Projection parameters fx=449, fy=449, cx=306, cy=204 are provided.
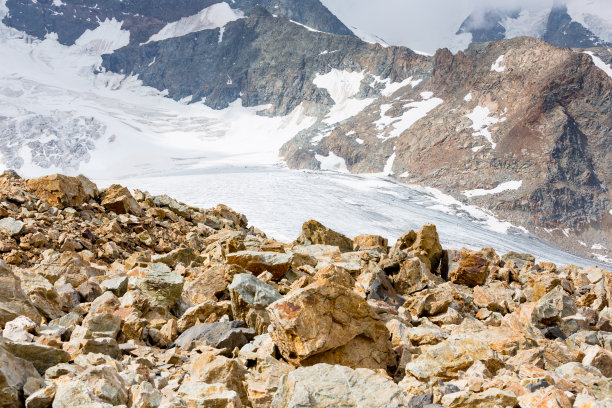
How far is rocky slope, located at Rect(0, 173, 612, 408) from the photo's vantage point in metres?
3.83

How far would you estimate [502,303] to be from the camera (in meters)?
9.48

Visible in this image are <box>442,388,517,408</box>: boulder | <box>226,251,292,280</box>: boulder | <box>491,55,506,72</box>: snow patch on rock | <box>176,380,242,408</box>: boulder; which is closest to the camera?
<box>176,380,242,408</box>: boulder

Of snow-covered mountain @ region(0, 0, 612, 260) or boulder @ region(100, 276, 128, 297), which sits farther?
snow-covered mountain @ region(0, 0, 612, 260)

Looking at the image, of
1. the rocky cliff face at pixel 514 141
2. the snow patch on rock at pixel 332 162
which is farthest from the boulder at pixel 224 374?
the snow patch on rock at pixel 332 162

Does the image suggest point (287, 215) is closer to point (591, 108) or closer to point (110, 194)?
point (110, 194)

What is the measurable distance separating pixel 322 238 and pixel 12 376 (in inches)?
446

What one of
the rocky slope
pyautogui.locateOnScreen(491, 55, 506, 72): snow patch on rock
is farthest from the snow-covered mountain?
the rocky slope

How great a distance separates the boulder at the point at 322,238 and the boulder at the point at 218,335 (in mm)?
8532

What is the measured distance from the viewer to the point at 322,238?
47.6 feet

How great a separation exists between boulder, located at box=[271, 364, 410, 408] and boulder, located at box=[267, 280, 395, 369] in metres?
0.91

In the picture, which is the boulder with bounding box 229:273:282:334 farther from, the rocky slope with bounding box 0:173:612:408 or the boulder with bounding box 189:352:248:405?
the boulder with bounding box 189:352:248:405

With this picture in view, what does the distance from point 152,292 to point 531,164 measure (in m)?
118

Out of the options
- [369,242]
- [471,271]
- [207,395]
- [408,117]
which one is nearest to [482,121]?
[408,117]

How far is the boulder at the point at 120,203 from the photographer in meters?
14.9
